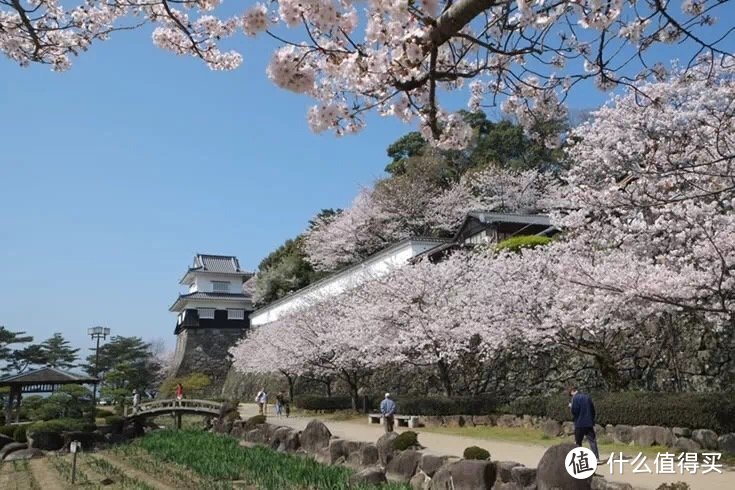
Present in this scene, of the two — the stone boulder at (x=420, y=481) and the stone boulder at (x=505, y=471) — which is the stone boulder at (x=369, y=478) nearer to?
the stone boulder at (x=420, y=481)

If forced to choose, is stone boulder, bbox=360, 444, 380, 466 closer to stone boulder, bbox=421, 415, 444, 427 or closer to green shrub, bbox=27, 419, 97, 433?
stone boulder, bbox=421, 415, 444, 427

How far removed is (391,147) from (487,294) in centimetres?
2422

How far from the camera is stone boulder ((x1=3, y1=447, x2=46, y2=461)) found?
60.0ft

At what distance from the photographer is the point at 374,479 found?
923 centimetres

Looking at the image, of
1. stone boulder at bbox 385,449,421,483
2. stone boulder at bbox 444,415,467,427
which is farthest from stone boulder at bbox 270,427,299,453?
stone boulder at bbox 385,449,421,483

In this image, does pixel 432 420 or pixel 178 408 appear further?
pixel 178 408

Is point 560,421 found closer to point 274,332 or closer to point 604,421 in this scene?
point 604,421

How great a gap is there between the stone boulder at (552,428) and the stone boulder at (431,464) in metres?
4.75

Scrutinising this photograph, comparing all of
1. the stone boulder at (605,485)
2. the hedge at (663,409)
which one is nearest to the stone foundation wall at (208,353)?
the hedge at (663,409)

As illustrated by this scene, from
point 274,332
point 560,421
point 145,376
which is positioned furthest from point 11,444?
point 145,376

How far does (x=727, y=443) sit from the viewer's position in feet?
31.8

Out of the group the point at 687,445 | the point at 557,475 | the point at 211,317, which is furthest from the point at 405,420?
the point at 211,317

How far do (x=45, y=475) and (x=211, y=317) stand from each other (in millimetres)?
26531

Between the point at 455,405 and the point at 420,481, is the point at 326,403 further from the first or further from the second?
the point at 420,481
